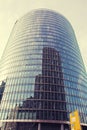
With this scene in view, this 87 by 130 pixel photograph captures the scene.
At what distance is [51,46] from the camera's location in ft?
303

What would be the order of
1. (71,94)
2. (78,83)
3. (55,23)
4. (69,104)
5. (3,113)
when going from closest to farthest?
(3,113) → (69,104) → (71,94) → (78,83) → (55,23)

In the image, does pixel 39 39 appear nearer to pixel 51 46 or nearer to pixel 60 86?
pixel 51 46

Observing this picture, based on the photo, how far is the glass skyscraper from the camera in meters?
66.9

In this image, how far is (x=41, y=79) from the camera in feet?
257

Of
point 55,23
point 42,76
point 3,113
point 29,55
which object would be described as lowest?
point 3,113

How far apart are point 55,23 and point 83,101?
188ft

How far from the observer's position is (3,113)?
6906cm

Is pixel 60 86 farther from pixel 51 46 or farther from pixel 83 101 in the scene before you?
pixel 51 46

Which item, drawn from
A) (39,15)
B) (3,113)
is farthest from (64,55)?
(3,113)

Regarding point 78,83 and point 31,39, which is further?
point 31,39

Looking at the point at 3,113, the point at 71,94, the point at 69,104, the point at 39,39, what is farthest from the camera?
the point at 39,39

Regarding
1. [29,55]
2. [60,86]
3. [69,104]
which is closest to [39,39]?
[29,55]

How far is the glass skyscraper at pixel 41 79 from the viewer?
66.9 m

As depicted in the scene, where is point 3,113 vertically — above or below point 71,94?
below
